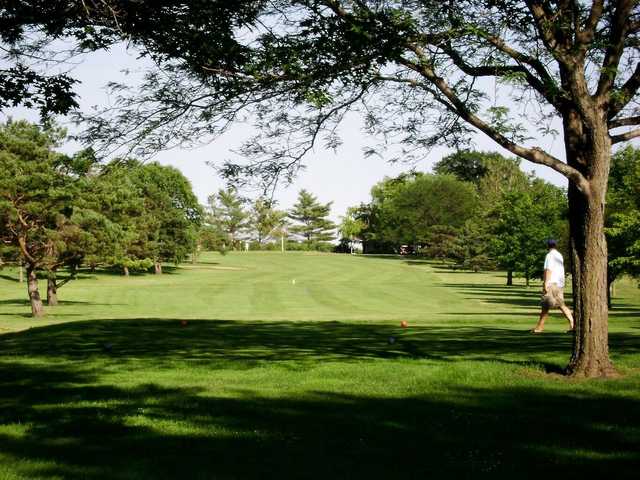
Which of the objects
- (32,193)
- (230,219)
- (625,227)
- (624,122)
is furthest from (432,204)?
(624,122)

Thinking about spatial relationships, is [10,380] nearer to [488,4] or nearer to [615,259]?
[488,4]

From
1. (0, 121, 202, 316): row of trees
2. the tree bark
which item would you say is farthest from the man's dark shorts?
the tree bark

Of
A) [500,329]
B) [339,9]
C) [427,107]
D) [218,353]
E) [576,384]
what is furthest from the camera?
[500,329]

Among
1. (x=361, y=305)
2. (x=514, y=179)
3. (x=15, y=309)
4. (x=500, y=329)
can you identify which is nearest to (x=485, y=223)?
(x=514, y=179)

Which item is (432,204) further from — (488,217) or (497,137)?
(497,137)

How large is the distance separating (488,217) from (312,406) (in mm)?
89086

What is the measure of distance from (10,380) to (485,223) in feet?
278

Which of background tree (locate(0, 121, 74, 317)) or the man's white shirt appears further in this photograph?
background tree (locate(0, 121, 74, 317))

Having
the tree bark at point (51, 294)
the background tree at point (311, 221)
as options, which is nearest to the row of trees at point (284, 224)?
the background tree at point (311, 221)

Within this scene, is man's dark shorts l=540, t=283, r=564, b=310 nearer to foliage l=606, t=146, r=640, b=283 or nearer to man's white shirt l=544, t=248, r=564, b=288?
man's white shirt l=544, t=248, r=564, b=288

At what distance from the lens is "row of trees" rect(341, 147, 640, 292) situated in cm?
3594

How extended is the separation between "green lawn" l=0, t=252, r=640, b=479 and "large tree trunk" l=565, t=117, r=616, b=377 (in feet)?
1.42

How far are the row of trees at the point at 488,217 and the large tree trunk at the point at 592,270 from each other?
294 centimetres

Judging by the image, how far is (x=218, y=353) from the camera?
13.2 m
